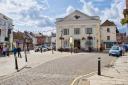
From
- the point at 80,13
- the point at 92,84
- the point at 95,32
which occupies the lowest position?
the point at 92,84

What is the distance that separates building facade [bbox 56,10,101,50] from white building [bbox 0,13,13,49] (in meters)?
12.5

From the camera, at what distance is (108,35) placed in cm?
8462

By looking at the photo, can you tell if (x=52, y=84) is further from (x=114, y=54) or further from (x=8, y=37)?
(x=8, y=37)

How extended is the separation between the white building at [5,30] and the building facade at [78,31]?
41.0ft

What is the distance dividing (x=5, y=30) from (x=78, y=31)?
19.0 meters

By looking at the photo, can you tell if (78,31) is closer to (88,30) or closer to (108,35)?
(88,30)

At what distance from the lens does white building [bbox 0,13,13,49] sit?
209 ft

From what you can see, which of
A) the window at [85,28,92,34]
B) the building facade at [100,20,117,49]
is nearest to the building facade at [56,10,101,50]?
the window at [85,28,92,34]

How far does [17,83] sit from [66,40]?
61.4 metres

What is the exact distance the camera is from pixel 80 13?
2953 inches

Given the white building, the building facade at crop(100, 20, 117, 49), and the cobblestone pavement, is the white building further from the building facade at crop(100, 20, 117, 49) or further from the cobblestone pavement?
the cobblestone pavement

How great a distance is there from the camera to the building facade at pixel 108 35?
8431 centimetres

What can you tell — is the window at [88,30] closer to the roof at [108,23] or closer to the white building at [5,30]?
the roof at [108,23]

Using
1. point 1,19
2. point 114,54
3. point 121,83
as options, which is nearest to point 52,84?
point 121,83
